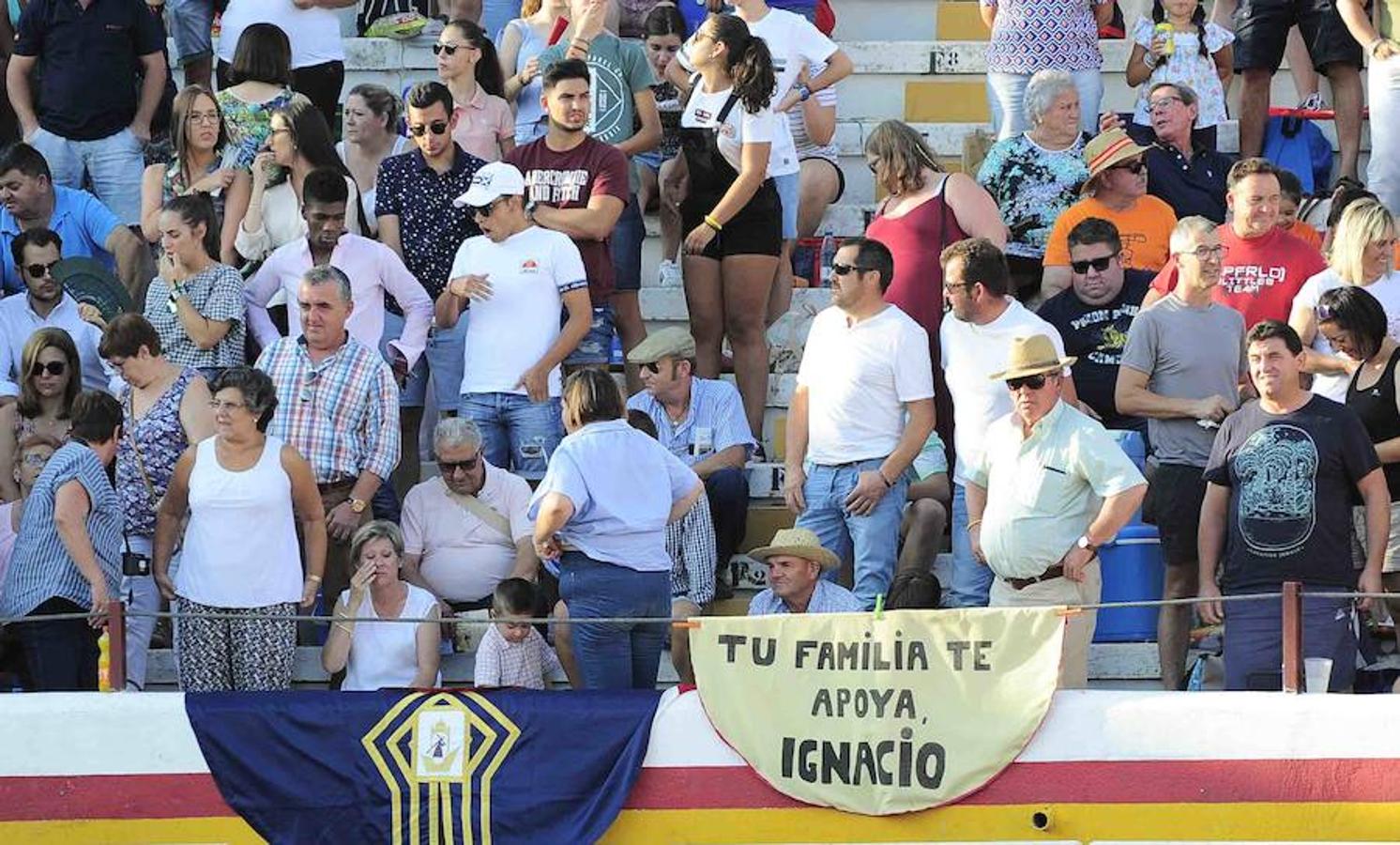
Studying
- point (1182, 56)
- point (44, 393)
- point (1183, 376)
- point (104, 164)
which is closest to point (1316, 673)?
point (1183, 376)

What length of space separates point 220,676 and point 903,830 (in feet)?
8.00

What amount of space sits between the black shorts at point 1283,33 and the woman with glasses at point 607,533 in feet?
16.1

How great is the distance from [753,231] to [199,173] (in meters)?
2.49

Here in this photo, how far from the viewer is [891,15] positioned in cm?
1407

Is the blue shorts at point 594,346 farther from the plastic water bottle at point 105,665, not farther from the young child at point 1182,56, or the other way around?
the young child at point 1182,56

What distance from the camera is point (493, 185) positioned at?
1002 cm

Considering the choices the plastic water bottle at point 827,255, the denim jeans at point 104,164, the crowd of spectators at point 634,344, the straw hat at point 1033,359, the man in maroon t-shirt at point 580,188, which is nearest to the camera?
the straw hat at point 1033,359

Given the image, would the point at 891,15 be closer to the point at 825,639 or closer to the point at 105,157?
the point at 105,157

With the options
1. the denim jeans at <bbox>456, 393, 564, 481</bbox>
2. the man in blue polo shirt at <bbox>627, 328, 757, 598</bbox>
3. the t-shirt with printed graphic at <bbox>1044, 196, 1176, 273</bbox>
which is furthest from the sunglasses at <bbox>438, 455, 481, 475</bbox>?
the t-shirt with printed graphic at <bbox>1044, 196, 1176, 273</bbox>

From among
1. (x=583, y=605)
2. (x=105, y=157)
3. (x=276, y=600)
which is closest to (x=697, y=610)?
(x=583, y=605)

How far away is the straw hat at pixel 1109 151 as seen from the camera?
10.6 m

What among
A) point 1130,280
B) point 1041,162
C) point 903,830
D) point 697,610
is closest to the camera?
point 903,830

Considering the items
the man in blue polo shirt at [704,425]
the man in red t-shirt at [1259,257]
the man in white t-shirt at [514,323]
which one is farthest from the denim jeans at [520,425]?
the man in red t-shirt at [1259,257]

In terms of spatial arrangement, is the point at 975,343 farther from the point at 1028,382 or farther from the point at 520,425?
the point at 520,425
